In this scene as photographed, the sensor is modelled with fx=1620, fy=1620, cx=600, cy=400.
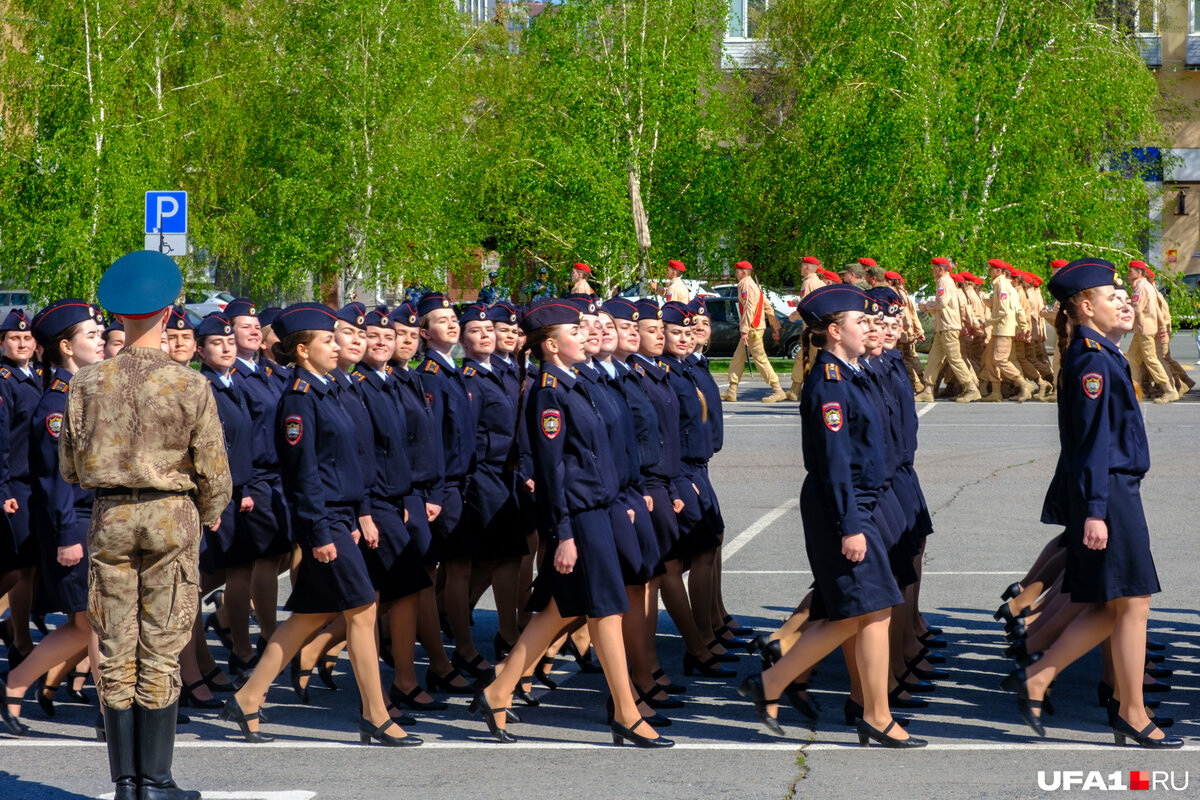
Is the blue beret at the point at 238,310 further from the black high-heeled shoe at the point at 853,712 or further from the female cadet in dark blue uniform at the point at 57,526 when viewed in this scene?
the black high-heeled shoe at the point at 853,712

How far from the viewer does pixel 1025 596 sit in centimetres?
869

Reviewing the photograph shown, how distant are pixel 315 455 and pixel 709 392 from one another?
100 inches

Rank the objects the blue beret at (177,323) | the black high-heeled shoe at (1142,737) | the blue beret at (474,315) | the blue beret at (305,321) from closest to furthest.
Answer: the black high-heeled shoe at (1142,737)
the blue beret at (305,321)
the blue beret at (177,323)
the blue beret at (474,315)

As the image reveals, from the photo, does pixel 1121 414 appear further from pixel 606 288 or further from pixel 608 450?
pixel 606 288

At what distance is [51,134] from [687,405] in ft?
77.4

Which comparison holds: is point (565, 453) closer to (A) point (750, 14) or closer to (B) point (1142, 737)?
(B) point (1142, 737)

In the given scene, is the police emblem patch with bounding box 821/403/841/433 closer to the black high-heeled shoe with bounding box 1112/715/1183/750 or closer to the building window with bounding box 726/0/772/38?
the black high-heeled shoe with bounding box 1112/715/1183/750

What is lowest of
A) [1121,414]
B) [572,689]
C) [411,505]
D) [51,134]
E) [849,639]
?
[572,689]

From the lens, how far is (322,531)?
686 cm

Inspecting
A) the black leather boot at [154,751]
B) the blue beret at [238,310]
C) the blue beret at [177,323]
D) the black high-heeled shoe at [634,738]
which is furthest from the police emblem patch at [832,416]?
the blue beret at [238,310]

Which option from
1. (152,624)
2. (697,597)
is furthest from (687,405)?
(152,624)

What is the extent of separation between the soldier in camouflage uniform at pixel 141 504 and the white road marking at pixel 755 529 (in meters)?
5.58

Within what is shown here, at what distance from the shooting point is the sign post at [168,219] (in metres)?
18.1

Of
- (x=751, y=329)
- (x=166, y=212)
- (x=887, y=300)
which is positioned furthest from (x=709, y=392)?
(x=751, y=329)
